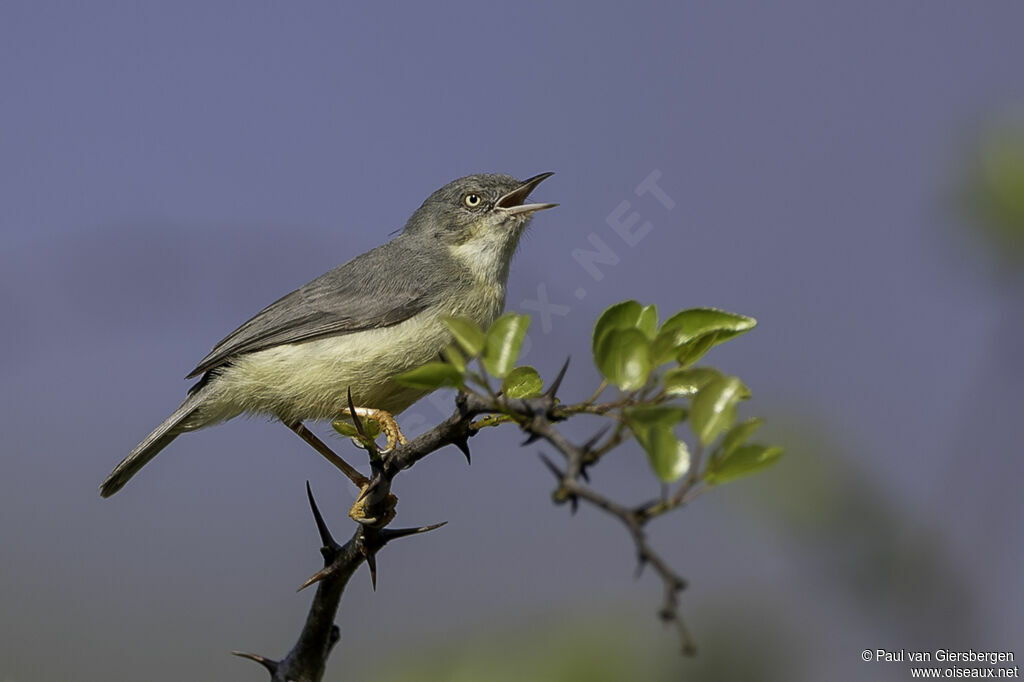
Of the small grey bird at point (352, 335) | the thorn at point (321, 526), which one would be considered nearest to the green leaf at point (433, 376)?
the thorn at point (321, 526)

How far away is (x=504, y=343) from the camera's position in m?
1.83

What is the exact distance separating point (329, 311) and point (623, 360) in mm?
3938

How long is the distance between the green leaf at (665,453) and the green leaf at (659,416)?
0.01 meters

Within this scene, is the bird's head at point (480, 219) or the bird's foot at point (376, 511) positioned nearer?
the bird's foot at point (376, 511)

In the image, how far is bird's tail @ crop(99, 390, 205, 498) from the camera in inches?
212

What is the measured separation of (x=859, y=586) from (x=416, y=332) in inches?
117

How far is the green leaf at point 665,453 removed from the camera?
149 cm

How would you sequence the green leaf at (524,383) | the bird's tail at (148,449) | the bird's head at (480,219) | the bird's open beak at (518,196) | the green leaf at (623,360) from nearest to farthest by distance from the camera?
the green leaf at (623,360) < the green leaf at (524,383) < the bird's tail at (148,449) < the bird's head at (480,219) < the bird's open beak at (518,196)

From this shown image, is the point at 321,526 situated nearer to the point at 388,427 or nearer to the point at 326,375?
the point at 388,427

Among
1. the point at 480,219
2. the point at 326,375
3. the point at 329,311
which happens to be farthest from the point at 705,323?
the point at 480,219

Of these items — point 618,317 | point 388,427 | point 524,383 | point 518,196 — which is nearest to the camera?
point 618,317

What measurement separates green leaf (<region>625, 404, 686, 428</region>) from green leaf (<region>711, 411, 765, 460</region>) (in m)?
0.08

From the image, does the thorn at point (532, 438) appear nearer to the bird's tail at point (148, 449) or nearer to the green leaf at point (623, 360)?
the green leaf at point (623, 360)

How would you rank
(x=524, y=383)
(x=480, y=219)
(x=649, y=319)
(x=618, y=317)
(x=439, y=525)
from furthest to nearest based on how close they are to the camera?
(x=480, y=219) → (x=439, y=525) → (x=524, y=383) → (x=649, y=319) → (x=618, y=317)
